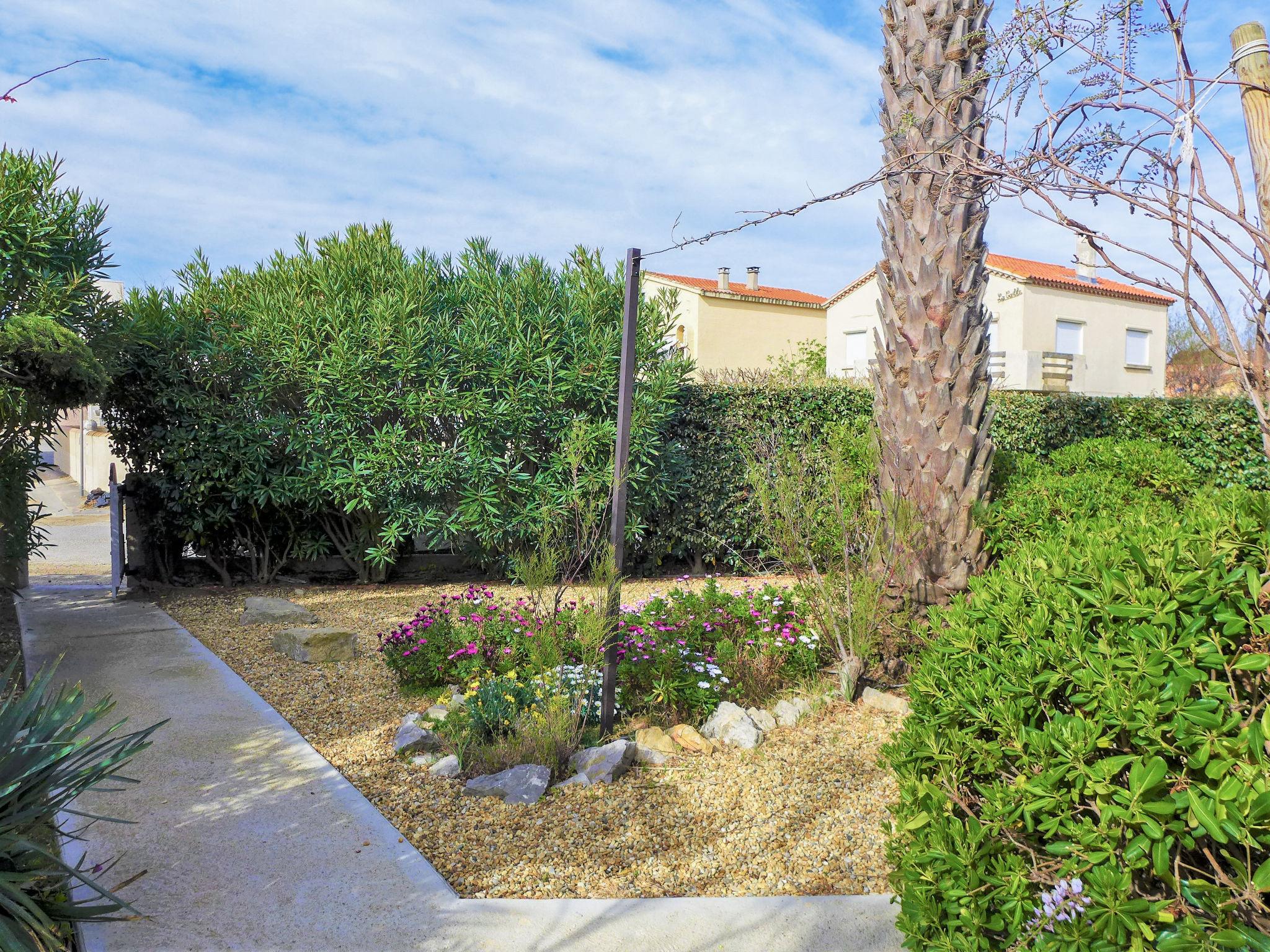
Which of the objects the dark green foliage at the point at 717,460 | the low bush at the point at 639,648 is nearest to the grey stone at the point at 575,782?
the low bush at the point at 639,648

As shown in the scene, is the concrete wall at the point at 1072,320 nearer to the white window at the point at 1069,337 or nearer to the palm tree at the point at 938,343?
the white window at the point at 1069,337

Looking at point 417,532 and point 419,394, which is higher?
point 419,394

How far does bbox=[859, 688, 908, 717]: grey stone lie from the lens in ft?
17.2

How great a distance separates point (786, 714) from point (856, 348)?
22910mm

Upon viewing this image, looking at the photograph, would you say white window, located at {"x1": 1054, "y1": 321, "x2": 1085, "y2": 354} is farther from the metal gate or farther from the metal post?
the metal gate

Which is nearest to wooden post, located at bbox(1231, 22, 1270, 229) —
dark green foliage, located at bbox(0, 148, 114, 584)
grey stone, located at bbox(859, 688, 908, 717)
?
grey stone, located at bbox(859, 688, 908, 717)

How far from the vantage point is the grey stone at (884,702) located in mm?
5238

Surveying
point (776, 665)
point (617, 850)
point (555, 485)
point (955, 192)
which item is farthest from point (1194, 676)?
point (555, 485)

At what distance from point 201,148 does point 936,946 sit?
761 cm

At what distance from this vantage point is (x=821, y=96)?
191 inches

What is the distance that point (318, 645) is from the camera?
656 cm

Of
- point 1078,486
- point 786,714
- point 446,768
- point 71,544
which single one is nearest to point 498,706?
point 446,768

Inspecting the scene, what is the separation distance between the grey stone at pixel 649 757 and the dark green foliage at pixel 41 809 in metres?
2.36

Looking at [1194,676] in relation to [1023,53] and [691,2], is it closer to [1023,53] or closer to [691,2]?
[1023,53]
